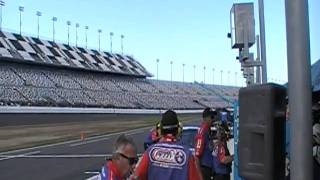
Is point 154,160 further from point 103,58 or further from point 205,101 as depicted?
point 205,101

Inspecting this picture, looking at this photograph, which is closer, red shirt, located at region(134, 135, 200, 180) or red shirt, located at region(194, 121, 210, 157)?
red shirt, located at region(134, 135, 200, 180)

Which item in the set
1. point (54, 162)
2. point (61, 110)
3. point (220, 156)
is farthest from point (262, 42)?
point (61, 110)

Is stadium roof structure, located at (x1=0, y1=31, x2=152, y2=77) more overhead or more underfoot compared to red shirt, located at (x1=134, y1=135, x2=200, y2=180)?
more overhead

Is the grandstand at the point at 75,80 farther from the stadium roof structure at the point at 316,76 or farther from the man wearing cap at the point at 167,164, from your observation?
the stadium roof structure at the point at 316,76

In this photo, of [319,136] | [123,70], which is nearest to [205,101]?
[123,70]

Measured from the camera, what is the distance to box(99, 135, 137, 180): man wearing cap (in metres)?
4.29

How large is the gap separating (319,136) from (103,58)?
11943 centimetres

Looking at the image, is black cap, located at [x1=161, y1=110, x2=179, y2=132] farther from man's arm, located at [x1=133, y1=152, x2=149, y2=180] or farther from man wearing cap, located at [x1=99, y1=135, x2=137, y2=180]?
man wearing cap, located at [x1=99, y1=135, x2=137, y2=180]

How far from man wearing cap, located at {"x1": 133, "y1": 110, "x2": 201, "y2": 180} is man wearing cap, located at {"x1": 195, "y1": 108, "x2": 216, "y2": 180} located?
4.50m

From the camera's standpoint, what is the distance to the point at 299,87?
8.14 feet

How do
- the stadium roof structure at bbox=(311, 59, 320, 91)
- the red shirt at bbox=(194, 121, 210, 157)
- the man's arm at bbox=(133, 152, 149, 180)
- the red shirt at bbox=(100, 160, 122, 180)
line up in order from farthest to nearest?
1. the red shirt at bbox=(194, 121, 210, 157)
2. the man's arm at bbox=(133, 152, 149, 180)
3. the red shirt at bbox=(100, 160, 122, 180)
4. the stadium roof structure at bbox=(311, 59, 320, 91)

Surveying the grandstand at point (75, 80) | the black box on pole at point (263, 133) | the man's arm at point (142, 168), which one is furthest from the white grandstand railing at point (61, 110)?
the black box on pole at point (263, 133)

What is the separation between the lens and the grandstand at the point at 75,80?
83.7 metres

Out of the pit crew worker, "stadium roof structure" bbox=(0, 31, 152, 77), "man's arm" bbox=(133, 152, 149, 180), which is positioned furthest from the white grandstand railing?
"man's arm" bbox=(133, 152, 149, 180)
